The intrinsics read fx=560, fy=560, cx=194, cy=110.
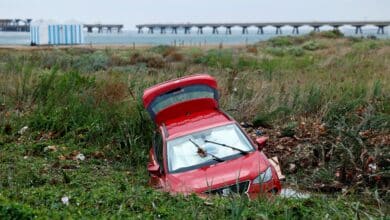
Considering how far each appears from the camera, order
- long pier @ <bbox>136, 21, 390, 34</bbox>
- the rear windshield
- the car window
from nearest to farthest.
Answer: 1. the car window
2. the rear windshield
3. long pier @ <bbox>136, 21, 390, 34</bbox>

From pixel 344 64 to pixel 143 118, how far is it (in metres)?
15.2

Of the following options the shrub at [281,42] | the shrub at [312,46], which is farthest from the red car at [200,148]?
the shrub at [281,42]

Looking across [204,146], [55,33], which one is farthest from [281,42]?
[204,146]

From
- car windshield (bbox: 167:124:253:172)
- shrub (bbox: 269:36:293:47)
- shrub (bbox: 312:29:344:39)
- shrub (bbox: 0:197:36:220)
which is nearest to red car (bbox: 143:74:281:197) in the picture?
car windshield (bbox: 167:124:253:172)

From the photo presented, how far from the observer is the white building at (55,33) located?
62.8 meters

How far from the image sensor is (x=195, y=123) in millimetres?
8812

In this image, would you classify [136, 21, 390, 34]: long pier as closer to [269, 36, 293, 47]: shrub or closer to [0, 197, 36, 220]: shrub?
[269, 36, 293, 47]: shrub

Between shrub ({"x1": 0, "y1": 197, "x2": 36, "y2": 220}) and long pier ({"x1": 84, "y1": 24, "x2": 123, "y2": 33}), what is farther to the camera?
long pier ({"x1": 84, "y1": 24, "x2": 123, "y2": 33})

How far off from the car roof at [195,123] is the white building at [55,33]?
184 ft

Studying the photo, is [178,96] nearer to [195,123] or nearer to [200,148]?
[195,123]

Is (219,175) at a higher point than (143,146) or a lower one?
higher

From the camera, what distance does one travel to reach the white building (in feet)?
206

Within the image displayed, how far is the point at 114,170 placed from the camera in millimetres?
9781

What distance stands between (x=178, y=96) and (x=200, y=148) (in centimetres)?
206
